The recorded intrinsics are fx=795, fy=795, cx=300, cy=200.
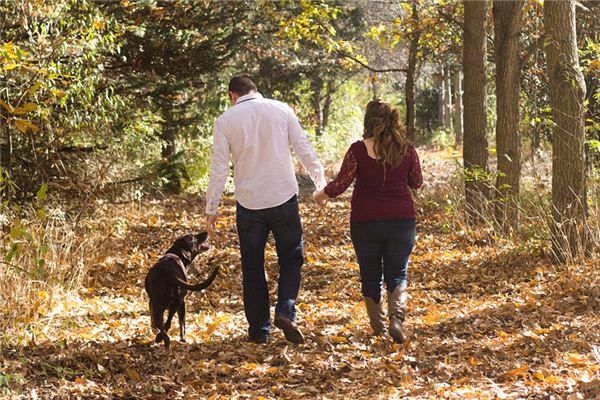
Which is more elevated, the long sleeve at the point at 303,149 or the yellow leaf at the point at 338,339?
the long sleeve at the point at 303,149

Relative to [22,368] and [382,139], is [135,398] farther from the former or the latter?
[382,139]

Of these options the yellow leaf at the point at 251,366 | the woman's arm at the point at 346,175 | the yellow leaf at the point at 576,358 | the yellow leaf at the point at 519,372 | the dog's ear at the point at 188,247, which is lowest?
the yellow leaf at the point at 251,366

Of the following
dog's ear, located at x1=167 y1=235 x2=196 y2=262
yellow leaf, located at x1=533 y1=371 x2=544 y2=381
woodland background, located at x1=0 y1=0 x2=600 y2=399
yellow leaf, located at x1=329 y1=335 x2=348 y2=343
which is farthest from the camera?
dog's ear, located at x1=167 y1=235 x2=196 y2=262

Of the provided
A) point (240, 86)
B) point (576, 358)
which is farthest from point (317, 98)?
point (576, 358)

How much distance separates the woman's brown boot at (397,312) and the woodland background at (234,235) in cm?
14

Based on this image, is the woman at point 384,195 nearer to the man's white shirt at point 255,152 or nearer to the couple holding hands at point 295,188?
the couple holding hands at point 295,188

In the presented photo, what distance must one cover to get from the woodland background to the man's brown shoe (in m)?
0.10

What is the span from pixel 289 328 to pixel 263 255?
65 cm

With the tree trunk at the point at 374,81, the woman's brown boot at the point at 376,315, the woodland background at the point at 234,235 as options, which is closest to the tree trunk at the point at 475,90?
the woodland background at the point at 234,235

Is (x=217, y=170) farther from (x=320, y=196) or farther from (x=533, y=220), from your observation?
(x=533, y=220)

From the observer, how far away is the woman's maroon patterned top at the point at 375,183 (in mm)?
6457

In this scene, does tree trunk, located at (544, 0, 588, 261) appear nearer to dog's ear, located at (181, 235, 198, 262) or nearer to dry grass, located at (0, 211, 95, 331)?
dog's ear, located at (181, 235, 198, 262)

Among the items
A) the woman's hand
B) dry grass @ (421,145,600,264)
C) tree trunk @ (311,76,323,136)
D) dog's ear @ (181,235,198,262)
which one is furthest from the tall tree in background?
tree trunk @ (311,76,323,136)

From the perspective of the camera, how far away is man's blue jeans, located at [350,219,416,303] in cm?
650
